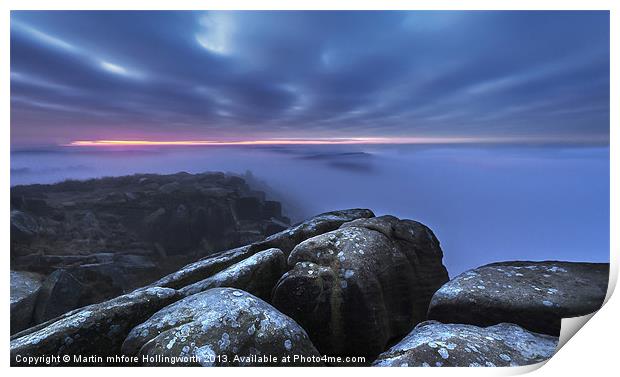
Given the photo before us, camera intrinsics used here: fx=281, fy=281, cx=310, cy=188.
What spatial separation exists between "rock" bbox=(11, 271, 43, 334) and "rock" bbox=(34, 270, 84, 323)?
0.47ft

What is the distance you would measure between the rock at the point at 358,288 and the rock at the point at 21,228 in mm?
4980

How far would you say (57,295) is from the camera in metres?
7.50

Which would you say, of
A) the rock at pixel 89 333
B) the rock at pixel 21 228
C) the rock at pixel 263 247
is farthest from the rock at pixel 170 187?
the rock at pixel 89 333

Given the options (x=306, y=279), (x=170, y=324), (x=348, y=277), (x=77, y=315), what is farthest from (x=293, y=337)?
(x=77, y=315)

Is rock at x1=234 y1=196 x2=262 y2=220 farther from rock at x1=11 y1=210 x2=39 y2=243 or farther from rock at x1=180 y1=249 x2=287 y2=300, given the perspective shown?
rock at x1=11 y1=210 x2=39 y2=243

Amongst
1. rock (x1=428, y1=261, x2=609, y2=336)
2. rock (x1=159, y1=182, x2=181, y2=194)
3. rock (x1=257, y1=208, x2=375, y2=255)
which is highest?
rock (x1=159, y1=182, x2=181, y2=194)

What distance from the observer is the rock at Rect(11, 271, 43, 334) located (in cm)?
603

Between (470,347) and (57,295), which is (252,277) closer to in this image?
(470,347)

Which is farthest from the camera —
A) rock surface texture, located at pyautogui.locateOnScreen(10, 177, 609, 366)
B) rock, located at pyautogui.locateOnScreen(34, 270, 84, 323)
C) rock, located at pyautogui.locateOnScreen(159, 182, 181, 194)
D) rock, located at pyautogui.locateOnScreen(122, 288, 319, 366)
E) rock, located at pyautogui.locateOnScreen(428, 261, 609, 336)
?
rock, located at pyautogui.locateOnScreen(159, 182, 181, 194)

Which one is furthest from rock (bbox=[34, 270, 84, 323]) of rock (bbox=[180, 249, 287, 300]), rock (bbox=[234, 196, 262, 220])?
rock (bbox=[234, 196, 262, 220])

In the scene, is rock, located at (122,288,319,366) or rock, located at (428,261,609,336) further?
rock, located at (428,261,609,336)

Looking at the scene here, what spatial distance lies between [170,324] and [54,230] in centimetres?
439

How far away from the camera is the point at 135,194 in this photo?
6.92 m
